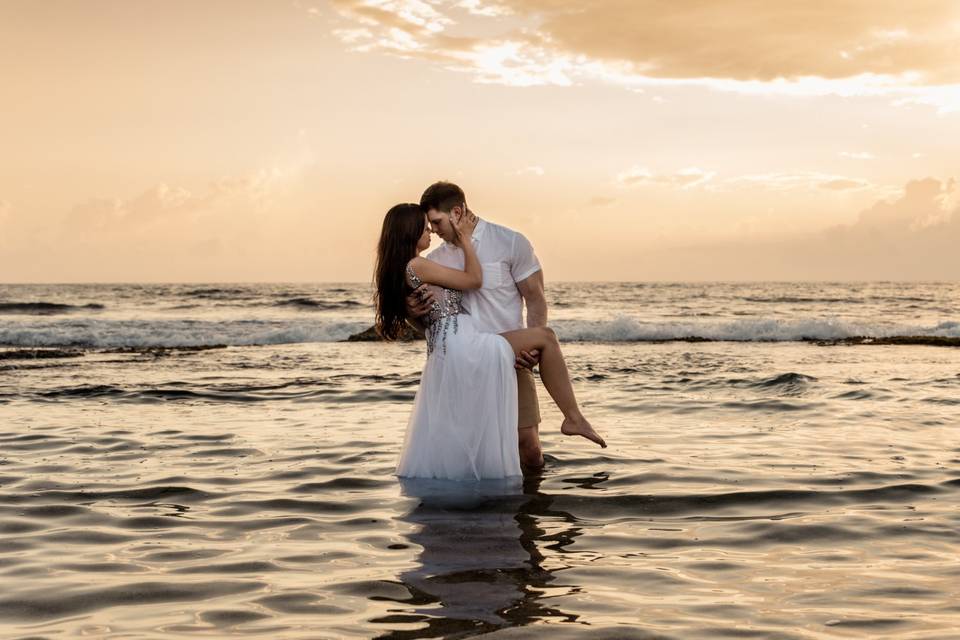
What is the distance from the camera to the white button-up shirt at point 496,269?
21.5 feet

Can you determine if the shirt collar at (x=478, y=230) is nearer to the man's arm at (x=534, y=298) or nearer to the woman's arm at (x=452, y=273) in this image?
the woman's arm at (x=452, y=273)

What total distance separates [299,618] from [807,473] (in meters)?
4.45

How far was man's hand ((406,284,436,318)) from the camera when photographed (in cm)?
648

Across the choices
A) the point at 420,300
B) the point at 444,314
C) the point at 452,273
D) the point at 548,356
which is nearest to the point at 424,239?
the point at 452,273

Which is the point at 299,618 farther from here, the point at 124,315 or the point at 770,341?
the point at 124,315

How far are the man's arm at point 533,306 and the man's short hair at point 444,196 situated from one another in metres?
0.81

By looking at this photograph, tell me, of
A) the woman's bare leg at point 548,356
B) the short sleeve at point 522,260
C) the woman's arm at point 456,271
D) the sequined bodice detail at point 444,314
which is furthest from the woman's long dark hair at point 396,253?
the woman's bare leg at point 548,356

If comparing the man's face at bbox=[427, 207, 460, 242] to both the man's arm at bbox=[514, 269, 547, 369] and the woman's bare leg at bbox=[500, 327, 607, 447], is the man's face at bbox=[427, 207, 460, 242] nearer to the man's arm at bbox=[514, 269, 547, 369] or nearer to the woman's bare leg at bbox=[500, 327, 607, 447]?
the man's arm at bbox=[514, 269, 547, 369]

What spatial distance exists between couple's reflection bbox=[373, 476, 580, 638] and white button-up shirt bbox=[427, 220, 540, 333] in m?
1.25

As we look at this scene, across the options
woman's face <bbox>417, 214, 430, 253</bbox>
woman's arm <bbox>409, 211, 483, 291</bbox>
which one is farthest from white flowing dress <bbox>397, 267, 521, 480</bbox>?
woman's face <bbox>417, 214, 430, 253</bbox>

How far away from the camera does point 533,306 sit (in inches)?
268

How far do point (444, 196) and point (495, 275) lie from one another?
27.8 inches

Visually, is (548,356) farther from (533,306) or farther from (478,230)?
(478,230)

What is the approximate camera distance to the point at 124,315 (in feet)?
133
